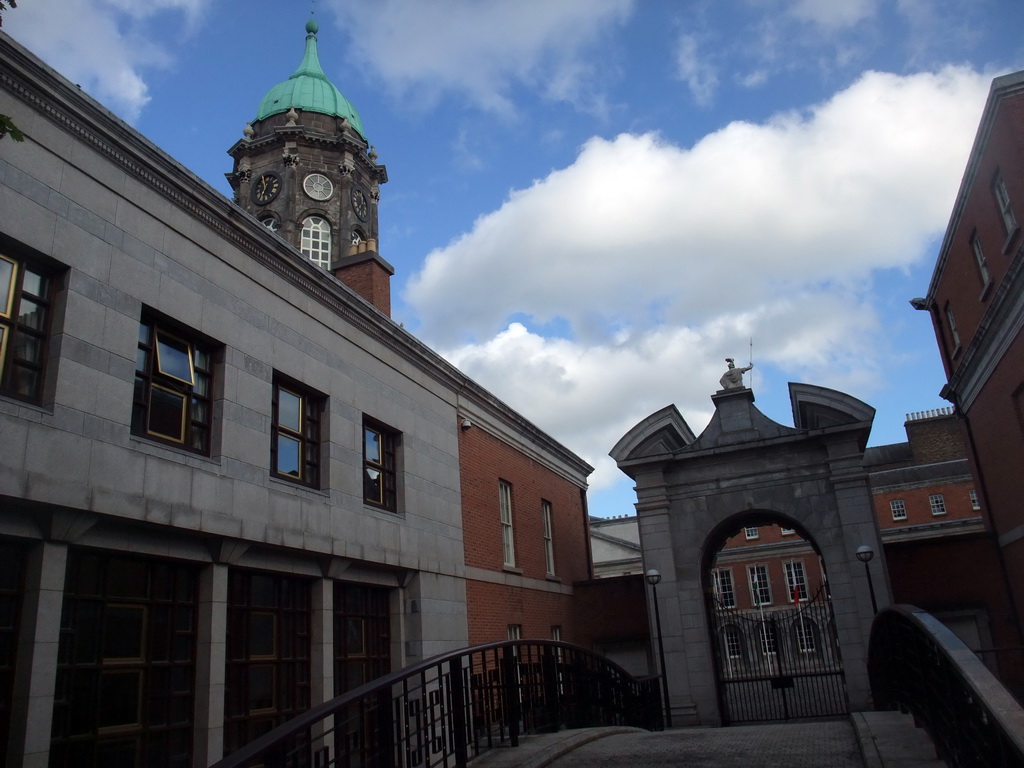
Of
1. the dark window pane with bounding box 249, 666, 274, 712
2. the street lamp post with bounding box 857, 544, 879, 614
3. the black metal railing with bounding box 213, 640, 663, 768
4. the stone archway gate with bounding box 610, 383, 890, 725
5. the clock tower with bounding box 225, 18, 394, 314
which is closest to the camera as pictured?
the black metal railing with bounding box 213, 640, 663, 768

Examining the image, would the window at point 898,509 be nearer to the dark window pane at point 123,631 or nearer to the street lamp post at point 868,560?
the street lamp post at point 868,560

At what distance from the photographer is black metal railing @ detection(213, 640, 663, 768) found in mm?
6426

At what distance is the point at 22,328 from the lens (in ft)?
26.7

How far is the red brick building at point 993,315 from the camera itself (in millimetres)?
14445

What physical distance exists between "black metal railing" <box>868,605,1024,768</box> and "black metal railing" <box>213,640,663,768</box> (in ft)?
13.5

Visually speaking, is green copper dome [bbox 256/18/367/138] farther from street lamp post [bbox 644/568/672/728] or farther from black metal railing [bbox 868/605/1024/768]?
black metal railing [bbox 868/605/1024/768]

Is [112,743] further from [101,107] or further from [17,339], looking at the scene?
[101,107]

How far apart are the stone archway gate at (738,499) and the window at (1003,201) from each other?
4.54 m

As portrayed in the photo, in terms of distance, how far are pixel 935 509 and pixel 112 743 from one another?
1986 inches

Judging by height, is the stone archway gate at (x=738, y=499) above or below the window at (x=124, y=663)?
above

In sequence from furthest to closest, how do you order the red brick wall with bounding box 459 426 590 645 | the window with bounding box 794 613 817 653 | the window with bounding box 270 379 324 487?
the window with bounding box 794 613 817 653, the red brick wall with bounding box 459 426 590 645, the window with bounding box 270 379 324 487

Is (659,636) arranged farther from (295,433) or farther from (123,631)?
(123,631)

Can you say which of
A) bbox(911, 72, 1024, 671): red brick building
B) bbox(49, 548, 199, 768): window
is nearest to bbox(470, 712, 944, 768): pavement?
bbox(49, 548, 199, 768): window

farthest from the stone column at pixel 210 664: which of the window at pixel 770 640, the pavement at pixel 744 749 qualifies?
the window at pixel 770 640
